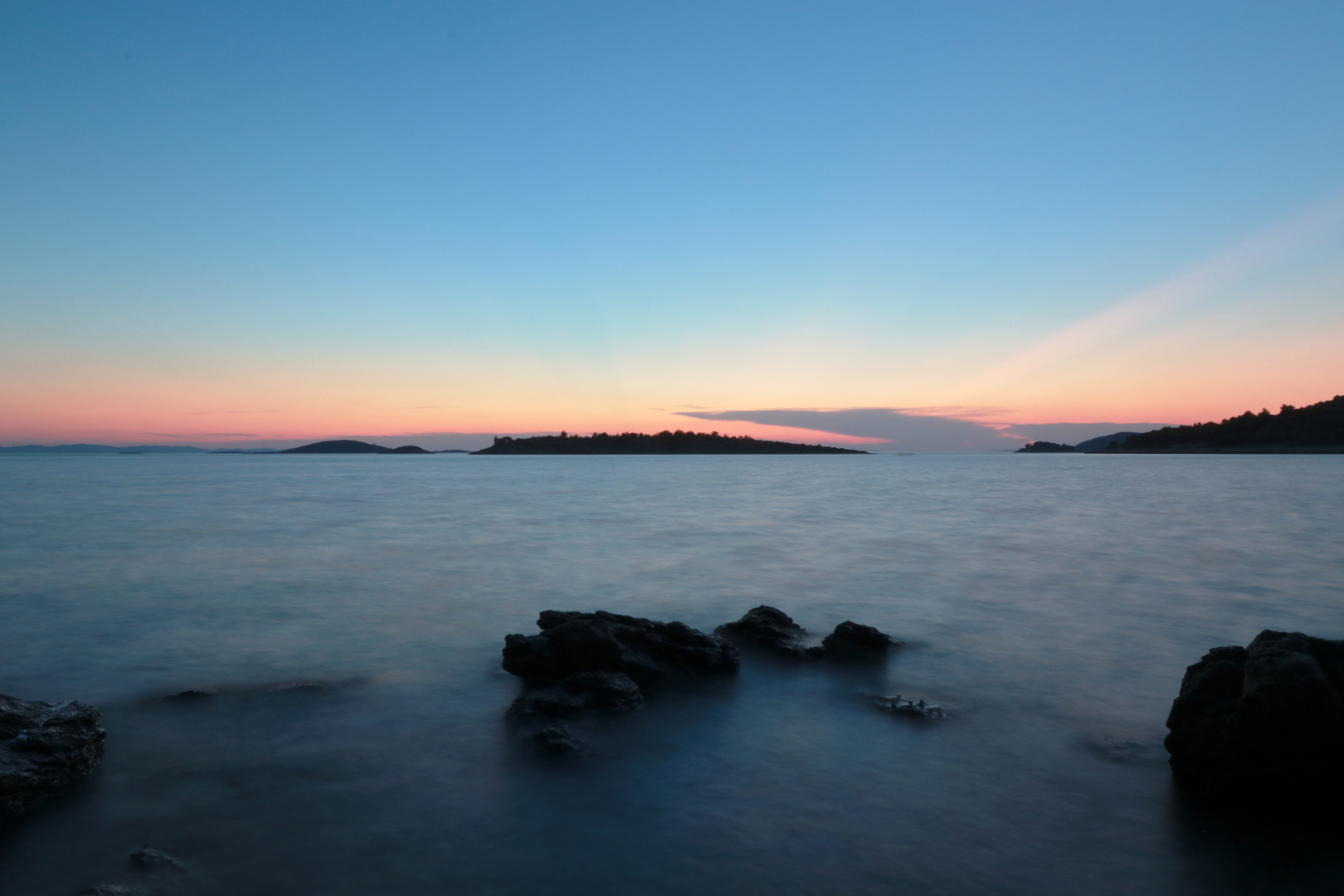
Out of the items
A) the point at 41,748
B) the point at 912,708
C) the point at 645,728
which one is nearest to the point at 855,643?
the point at 912,708

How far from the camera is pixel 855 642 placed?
1036 cm

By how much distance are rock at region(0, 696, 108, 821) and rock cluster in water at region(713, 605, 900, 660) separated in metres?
7.43

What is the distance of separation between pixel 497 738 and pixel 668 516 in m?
24.1

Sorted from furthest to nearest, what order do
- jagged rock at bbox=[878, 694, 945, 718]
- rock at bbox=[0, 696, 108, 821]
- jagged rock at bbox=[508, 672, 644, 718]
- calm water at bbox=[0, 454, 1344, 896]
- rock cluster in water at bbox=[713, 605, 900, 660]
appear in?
rock cluster in water at bbox=[713, 605, 900, 660], jagged rock at bbox=[878, 694, 945, 718], jagged rock at bbox=[508, 672, 644, 718], rock at bbox=[0, 696, 108, 821], calm water at bbox=[0, 454, 1344, 896]

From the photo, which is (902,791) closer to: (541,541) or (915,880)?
(915,880)

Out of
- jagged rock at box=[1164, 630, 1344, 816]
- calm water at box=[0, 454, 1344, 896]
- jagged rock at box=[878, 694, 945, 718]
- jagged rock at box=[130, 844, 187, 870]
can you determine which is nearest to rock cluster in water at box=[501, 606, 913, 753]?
calm water at box=[0, 454, 1344, 896]

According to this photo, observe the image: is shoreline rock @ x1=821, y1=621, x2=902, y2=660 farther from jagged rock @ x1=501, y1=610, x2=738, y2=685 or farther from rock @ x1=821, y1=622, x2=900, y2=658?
jagged rock @ x1=501, y1=610, x2=738, y2=685

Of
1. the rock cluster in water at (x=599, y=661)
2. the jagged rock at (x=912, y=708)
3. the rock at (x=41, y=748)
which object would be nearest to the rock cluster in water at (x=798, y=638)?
the rock cluster in water at (x=599, y=661)

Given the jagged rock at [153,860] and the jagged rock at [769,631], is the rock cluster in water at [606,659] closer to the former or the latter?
the jagged rock at [769,631]

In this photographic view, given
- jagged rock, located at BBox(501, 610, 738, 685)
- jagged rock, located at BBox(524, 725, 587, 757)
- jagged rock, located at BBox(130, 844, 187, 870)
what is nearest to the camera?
jagged rock, located at BBox(130, 844, 187, 870)

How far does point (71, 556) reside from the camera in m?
19.2

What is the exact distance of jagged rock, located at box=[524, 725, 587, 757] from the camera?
6660 mm

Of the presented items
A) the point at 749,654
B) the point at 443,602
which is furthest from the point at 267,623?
the point at 749,654

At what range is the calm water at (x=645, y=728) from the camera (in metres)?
4.96
